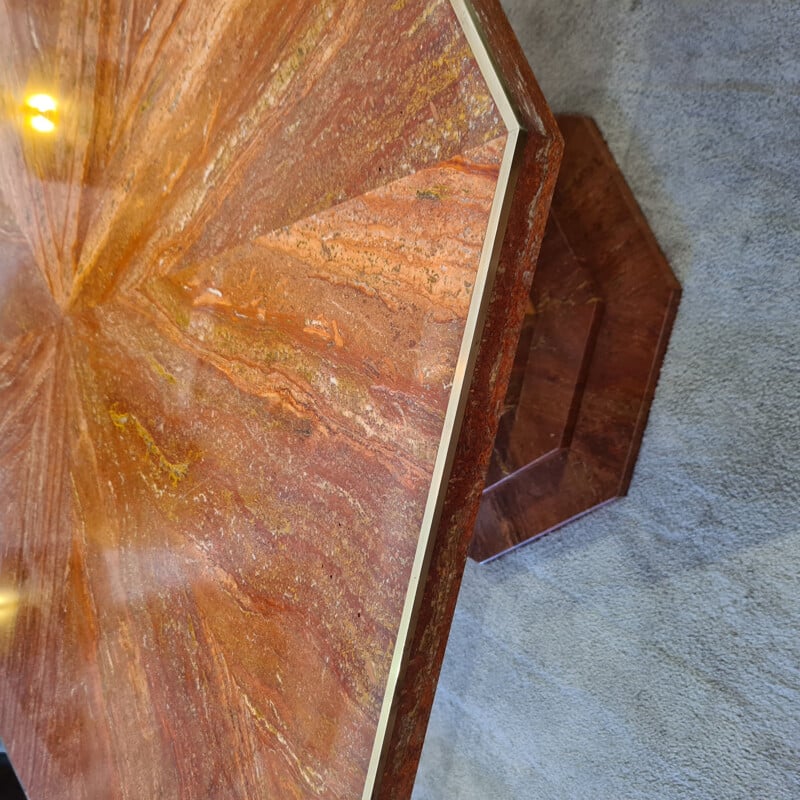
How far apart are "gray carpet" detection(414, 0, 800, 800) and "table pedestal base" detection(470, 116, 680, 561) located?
0.03 m

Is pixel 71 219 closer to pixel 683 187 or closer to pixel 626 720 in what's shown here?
pixel 683 187

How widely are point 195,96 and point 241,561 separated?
52 cm

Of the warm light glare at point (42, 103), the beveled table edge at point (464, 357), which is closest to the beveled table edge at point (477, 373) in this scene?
the beveled table edge at point (464, 357)

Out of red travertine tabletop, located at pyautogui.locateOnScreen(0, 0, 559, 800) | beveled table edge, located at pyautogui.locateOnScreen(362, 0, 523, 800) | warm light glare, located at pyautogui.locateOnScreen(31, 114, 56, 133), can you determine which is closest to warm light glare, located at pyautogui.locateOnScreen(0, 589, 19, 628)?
red travertine tabletop, located at pyautogui.locateOnScreen(0, 0, 559, 800)

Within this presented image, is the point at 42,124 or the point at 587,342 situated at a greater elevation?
the point at 42,124

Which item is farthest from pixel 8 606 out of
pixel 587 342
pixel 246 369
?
pixel 587 342

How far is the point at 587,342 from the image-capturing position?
89cm

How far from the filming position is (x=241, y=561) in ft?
2.34

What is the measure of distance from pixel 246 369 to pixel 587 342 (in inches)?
17.2

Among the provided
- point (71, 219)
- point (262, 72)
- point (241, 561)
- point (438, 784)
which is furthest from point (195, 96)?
point (438, 784)

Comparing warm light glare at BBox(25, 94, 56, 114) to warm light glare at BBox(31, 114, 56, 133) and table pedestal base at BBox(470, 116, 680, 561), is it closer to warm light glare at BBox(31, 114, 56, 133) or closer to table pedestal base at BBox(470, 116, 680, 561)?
warm light glare at BBox(31, 114, 56, 133)

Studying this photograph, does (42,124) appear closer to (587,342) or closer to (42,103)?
(42,103)

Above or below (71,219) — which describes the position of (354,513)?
below

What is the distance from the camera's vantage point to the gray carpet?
77cm
